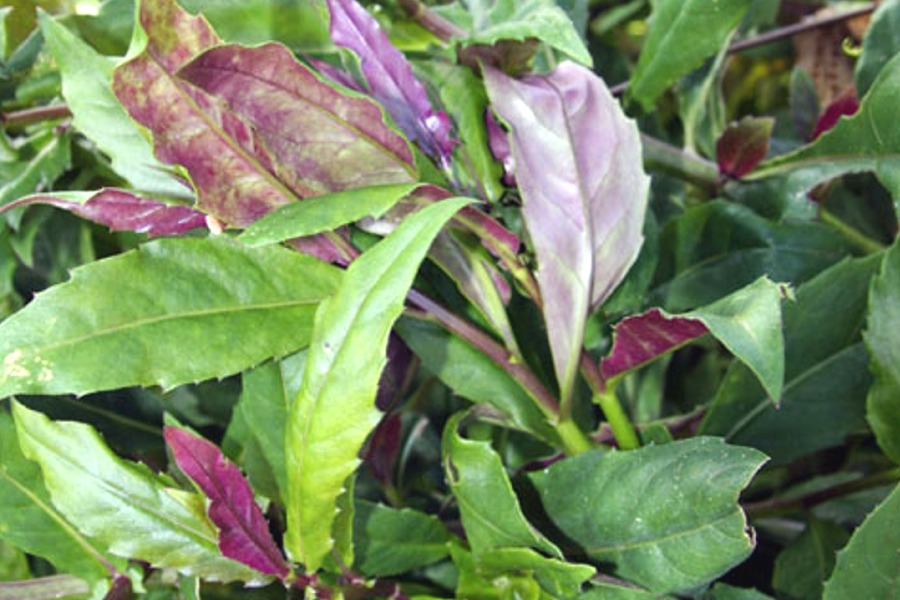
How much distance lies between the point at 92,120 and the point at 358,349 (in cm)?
22

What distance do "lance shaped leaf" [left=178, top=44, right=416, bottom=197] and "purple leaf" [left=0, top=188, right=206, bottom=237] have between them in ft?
0.24

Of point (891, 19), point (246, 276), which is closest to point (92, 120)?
point (246, 276)

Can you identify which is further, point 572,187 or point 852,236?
point 852,236

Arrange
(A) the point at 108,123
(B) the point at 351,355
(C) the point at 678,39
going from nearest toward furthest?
(B) the point at 351,355
(A) the point at 108,123
(C) the point at 678,39

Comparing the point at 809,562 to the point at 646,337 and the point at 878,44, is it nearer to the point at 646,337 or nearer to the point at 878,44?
the point at 646,337

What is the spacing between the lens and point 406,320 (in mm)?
554

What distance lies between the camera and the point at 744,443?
24.6 inches

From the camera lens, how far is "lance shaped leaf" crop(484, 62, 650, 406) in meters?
0.51

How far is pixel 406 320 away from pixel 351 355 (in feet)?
0.41

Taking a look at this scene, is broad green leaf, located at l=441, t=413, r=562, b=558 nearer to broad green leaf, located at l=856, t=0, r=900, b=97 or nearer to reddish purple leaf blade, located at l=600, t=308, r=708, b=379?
reddish purple leaf blade, located at l=600, t=308, r=708, b=379

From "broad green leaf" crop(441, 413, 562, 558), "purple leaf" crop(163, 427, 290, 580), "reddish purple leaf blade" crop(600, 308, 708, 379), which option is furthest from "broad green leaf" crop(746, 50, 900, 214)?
"purple leaf" crop(163, 427, 290, 580)

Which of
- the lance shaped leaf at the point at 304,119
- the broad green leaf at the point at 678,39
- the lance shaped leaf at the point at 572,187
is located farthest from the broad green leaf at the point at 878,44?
the lance shaped leaf at the point at 304,119

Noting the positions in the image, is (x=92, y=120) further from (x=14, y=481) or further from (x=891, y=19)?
(x=891, y=19)

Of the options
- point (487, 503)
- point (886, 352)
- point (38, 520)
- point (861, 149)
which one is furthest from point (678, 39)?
point (38, 520)
